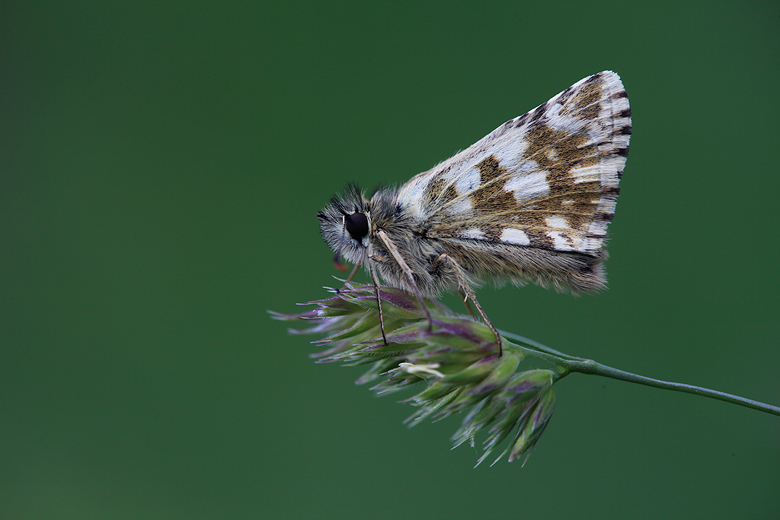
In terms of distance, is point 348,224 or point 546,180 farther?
point 348,224

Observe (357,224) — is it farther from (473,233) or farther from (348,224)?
(473,233)

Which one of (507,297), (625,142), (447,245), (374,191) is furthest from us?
(507,297)

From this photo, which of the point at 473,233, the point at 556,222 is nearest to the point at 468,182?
the point at 473,233

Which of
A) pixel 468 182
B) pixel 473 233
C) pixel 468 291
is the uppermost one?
pixel 468 182

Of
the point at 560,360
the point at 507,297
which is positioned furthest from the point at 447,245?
the point at 507,297

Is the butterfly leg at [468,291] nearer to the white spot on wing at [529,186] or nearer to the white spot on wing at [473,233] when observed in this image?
the white spot on wing at [473,233]

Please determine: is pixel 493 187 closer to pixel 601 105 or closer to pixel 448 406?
pixel 601 105

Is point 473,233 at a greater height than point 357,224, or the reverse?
point 357,224

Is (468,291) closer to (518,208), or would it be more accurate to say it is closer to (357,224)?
(518,208)
